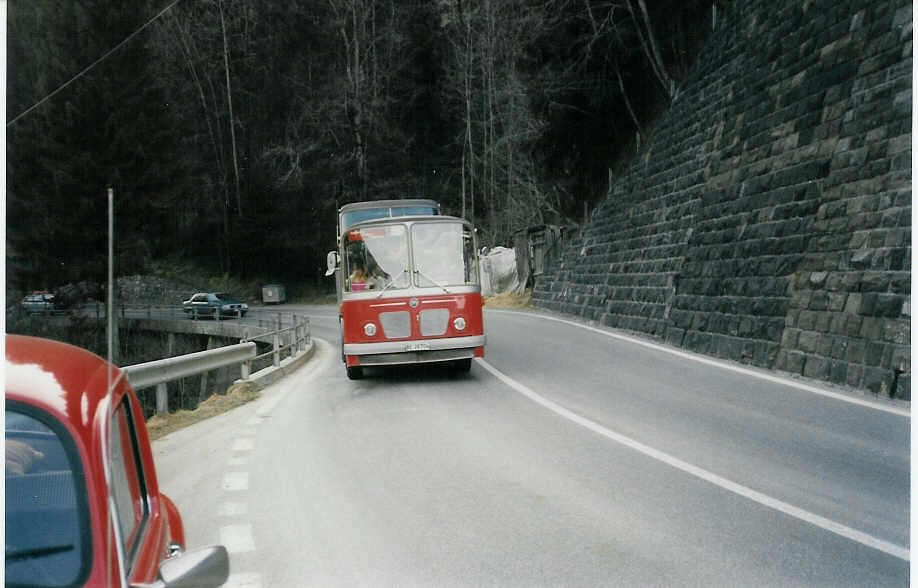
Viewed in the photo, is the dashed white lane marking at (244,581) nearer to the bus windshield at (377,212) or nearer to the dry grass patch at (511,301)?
the bus windshield at (377,212)

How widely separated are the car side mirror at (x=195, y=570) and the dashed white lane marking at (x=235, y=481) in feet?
14.6

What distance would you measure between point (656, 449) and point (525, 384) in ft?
15.9

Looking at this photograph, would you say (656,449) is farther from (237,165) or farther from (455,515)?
(237,165)

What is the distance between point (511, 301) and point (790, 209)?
883 inches

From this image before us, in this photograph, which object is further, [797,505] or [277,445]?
[277,445]

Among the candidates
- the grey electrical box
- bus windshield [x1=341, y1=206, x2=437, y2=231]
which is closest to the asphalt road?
bus windshield [x1=341, y1=206, x2=437, y2=231]

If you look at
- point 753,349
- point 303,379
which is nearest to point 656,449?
point 753,349

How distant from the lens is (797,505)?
5820 millimetres

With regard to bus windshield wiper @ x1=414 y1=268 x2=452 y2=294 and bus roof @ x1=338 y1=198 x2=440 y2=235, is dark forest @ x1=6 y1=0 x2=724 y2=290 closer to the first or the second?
bus roof @ x1=338 y1=198 x2=440 y2=235

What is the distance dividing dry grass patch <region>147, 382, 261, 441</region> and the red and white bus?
5.52 feet

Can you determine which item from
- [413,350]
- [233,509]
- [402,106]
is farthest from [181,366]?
[402,106]

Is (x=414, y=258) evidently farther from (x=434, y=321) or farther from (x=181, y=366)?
(x=181, y=366)

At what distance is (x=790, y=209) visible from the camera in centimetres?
Result: 1482

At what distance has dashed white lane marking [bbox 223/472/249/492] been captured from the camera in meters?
6.68
